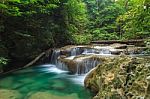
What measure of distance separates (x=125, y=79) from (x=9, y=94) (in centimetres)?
347

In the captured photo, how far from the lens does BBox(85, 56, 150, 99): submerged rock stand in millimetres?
4086

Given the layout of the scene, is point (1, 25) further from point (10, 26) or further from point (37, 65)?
point (37, 65)

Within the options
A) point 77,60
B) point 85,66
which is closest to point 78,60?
point 77,60

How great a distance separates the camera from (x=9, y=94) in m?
6.26

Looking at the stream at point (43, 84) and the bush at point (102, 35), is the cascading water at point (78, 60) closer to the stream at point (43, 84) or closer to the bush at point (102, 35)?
the stream at point (43, 84)

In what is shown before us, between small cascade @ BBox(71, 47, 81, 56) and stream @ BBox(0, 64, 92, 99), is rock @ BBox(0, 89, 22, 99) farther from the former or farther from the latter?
small cascade @ BBox(71, 47, 81, 56)

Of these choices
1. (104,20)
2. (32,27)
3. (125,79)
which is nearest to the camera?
(125,79)

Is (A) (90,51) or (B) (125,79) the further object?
(A) (90,51)

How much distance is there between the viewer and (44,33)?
1229 cm

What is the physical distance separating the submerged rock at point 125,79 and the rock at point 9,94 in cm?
231

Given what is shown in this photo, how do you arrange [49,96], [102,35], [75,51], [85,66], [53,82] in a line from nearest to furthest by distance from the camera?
[49,96] → [53,82] → [85,66] → [75,51] → [102,35]

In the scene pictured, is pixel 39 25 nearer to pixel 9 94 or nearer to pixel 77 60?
pixel 77 60

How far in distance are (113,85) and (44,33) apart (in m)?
8.19

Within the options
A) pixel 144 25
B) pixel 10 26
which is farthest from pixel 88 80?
pixel 10 26
